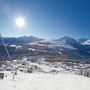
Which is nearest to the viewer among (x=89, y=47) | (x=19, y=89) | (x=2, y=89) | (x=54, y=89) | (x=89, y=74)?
(x=2, y=89)

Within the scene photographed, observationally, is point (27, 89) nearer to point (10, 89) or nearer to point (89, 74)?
point (10, 89)

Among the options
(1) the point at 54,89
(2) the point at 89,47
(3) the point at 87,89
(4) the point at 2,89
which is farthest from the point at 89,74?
(2) the point at 89,47

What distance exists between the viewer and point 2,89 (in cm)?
520

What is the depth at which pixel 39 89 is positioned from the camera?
6.02 m

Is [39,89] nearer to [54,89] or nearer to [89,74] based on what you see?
[54,89]

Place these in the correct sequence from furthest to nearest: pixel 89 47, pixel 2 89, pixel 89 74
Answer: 1. pixel 89 47
2. pixel 89 74
3. pixel 2 89

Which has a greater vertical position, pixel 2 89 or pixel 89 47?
pixel 89 47

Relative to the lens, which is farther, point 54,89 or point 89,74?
point 89,74

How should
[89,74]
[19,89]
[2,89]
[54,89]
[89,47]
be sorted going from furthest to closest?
[89,47]
[89,74]
[54,89]
[19,89]
[2,89]

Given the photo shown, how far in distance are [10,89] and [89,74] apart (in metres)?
14.2

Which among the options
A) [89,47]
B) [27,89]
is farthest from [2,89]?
[89,47]

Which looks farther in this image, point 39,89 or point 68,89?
point 68,89

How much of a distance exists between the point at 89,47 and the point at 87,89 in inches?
5450

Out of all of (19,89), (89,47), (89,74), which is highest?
(89,47)
